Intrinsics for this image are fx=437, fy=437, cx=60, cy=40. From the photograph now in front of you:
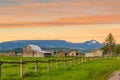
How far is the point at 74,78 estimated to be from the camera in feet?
95.3

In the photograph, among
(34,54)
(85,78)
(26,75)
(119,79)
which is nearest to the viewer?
(119,79)

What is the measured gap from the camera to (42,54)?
195 metres

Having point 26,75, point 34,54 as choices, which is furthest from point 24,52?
point 26,75

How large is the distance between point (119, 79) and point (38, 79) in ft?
17.0

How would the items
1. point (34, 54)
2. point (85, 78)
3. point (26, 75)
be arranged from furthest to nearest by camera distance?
point (34, 54) < point (26, 75) < point (85, 78)

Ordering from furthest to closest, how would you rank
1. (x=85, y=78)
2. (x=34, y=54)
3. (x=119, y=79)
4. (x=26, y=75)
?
(x=34, y=54) < (x=26, y=75) < (x=85, y=78) < (x=119, y=79)

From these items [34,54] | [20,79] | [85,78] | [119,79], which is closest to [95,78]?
[85,78]

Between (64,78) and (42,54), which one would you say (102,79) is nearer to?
(64,78)

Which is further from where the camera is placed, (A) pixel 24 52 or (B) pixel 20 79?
(A) pixel 24 52

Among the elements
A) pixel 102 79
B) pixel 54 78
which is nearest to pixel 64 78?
pixel 54 78

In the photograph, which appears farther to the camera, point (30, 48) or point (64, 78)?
point (30, 48)

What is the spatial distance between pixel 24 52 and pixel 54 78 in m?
165

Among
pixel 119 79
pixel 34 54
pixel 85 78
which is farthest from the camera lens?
pixel 34 54

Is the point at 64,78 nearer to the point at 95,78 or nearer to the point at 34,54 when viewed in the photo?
the point at 95,78
